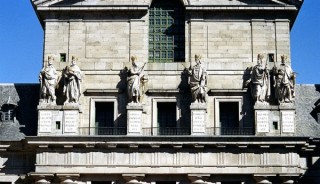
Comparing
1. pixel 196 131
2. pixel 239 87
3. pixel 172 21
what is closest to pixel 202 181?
pixel 196 131

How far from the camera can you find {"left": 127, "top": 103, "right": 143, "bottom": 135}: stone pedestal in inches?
1783

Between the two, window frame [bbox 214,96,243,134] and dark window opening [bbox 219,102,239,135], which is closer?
window frame [bbox 214,96,243,134]

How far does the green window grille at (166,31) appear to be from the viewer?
157ft

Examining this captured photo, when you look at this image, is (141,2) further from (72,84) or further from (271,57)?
(271,57)

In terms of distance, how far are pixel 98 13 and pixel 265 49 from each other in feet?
31.3

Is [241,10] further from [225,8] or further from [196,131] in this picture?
[196,131]

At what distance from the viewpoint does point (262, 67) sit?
45781mm

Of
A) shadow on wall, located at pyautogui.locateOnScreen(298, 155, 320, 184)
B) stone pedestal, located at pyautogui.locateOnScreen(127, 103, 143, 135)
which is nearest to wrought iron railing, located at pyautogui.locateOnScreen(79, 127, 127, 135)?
stone pedestal, located at pyautogui.locateOnScreen(127, 103, 143, 135)

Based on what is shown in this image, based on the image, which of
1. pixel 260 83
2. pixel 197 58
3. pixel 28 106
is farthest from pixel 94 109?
pixel 260 83

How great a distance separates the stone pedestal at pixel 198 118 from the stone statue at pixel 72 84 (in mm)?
6185

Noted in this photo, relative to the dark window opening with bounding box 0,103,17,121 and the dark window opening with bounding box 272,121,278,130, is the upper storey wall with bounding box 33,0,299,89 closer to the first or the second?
the dark window opening with bounding box 272,121,278,130

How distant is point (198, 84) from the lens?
45531mm

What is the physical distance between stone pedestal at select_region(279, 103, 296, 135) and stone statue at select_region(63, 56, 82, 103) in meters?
10.9

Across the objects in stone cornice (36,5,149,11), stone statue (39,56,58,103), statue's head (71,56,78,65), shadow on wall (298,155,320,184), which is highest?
stone cornice (36,5,149,11)
